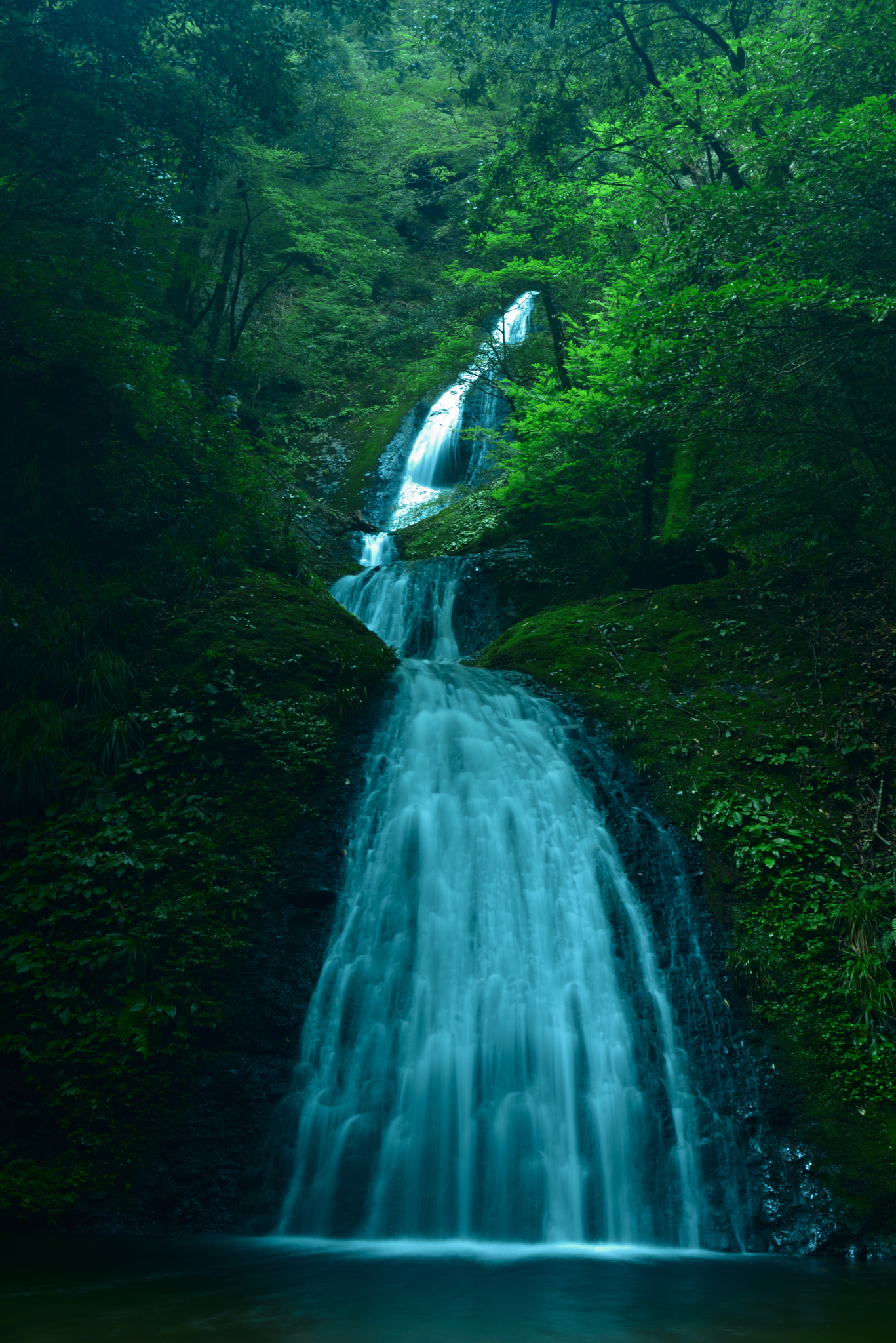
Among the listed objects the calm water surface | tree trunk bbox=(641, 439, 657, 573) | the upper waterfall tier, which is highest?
the upper waterfall tier

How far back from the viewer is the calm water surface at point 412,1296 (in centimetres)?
297

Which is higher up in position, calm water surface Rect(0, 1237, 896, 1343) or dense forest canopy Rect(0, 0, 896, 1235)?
dense forest canopy Rect(0, 0, 896, 1235)

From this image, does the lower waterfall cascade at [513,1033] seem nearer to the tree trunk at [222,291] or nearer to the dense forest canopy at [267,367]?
the dense forest canopy at [267,367]

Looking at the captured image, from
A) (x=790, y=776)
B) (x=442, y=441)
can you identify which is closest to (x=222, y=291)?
(x=442, y=441)

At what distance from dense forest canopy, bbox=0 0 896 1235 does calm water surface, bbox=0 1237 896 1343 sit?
3.06 feet

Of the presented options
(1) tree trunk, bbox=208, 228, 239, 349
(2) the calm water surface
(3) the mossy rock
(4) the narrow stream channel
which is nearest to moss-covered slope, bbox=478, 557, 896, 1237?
(4) the narrow stream channel

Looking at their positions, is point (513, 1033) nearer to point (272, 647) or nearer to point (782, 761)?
point (782, 761)

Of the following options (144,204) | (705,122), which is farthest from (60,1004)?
(705,122)

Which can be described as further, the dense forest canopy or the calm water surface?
the dense forest canopy

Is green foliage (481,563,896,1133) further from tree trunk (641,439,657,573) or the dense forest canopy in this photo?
tree trunk (641,439,657,573)

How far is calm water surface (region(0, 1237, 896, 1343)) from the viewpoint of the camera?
9.75 feet

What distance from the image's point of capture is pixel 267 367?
15445 mm

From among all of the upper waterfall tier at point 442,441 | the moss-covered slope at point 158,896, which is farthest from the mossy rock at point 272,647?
the upper waterfall tier at point 442,441

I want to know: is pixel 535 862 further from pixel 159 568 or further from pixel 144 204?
pixel 144 204
